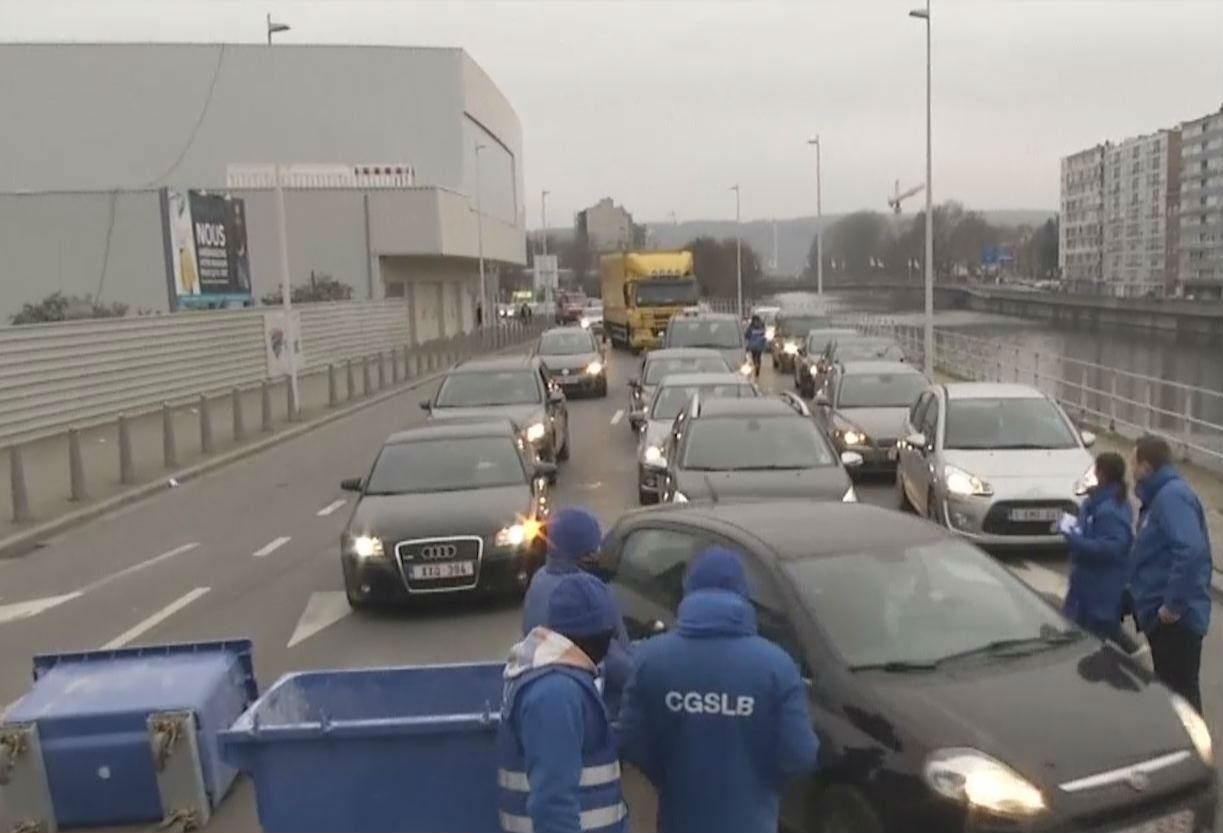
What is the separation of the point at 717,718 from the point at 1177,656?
12.1 feet

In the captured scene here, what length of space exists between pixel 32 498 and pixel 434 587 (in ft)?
32.5

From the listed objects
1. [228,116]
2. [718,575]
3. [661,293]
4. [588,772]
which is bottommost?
[588,772]

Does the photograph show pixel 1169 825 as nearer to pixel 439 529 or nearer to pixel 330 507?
pixel 439 529

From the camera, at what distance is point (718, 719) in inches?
146

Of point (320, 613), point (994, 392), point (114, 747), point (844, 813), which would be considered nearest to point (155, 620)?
point (320, 613)

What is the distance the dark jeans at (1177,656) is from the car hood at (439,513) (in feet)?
18.1

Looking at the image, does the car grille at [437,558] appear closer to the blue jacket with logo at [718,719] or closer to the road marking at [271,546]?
the road marking at [271,546]

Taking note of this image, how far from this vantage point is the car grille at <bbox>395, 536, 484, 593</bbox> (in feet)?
33.6

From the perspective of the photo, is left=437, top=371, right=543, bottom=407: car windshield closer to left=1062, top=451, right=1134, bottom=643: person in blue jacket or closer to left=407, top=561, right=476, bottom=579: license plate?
left=407, top=561, right=476, bottom=579: license plate

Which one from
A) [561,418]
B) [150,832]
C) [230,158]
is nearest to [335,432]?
[561,418]

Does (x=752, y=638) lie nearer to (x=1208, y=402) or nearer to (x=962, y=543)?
(x=962, y=543)

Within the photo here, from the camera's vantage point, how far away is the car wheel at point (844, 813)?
4695 millimetres

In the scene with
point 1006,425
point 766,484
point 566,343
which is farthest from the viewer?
point 566,343

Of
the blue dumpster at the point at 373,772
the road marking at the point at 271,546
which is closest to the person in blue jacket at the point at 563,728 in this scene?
the blue dumpster at the point at 373,772
